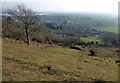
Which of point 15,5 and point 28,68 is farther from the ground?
point 15,5

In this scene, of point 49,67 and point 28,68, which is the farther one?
point 49,67

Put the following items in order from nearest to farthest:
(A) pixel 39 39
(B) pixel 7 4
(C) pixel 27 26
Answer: (B) pixel 7 4 → (C) pixel 27 26 → (A) pixel 39 39

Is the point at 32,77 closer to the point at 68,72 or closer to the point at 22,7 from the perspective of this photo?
the point at 68,72

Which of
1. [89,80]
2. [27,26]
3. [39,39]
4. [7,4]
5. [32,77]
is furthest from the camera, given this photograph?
[39,39]

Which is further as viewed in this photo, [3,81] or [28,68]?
[28,68]

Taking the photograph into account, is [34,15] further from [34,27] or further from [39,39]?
[39,39]

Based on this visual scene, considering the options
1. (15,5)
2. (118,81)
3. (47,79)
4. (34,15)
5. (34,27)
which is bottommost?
(118,81)

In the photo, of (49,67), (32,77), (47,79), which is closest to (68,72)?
(49,67)

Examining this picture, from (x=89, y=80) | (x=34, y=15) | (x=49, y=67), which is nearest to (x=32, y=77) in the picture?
(x=49, y=67)

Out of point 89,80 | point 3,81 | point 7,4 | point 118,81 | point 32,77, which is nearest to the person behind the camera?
point 3,81
